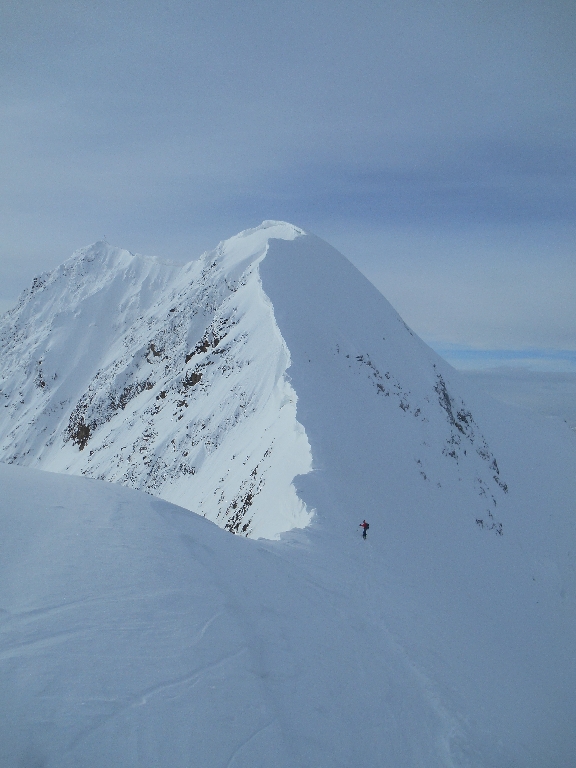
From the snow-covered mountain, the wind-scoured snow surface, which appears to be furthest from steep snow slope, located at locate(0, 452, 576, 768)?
the snow-covered mountain

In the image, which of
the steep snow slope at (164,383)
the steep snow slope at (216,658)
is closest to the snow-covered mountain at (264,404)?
the steep snow slope at (164,383)

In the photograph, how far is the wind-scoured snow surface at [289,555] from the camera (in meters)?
4.62

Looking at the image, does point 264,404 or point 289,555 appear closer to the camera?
point 289,555

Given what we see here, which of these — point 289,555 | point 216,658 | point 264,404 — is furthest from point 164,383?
point 216,658

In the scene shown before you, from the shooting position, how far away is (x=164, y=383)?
35.2 metres

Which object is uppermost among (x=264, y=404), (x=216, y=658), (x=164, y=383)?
(x=164, y=383)

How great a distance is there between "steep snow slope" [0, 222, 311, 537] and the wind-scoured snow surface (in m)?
0.26

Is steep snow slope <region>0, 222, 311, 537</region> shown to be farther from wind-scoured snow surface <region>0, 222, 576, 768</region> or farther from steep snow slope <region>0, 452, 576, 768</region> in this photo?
steep snow slope <region>0, 452, 576, 768</region>

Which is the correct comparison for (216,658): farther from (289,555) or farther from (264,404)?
(264,404)

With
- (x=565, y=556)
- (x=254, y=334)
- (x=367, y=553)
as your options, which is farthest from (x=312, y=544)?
(x=565, y=556)

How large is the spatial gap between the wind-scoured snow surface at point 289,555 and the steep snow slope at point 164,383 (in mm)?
256

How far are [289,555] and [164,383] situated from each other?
90.8 feet

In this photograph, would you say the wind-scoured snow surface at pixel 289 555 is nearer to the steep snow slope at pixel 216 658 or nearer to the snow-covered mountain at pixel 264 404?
the steep snow slope at pixel 216 658

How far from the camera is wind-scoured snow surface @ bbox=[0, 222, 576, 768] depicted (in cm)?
462
